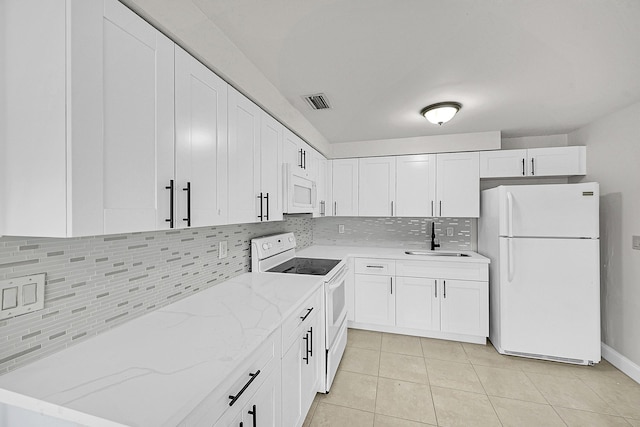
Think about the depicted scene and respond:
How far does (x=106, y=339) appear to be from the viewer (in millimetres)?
1109

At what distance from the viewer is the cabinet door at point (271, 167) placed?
191cm

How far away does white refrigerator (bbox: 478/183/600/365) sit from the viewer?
2.48 metres

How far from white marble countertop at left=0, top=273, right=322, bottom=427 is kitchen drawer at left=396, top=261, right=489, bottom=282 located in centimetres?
202

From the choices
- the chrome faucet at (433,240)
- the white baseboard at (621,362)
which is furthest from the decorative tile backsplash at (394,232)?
the white baseboard at (621,362)

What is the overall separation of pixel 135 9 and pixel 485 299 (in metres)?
3.47

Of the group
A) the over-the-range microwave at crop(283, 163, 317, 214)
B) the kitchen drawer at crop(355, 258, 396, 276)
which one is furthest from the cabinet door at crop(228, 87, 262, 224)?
the kitchen drawer at crop(355, 258, 396, 276)

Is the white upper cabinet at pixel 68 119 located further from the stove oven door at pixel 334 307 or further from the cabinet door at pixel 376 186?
the cabinet door at pixel 376 186

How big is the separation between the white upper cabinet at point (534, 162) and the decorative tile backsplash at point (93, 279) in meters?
3.11

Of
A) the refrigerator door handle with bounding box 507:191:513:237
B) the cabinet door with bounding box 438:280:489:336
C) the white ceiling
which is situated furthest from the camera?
the cabinet door with bounding box 438:280:489:336

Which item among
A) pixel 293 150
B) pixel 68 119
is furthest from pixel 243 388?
pixel 293 150

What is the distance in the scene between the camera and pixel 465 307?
9.77 feet

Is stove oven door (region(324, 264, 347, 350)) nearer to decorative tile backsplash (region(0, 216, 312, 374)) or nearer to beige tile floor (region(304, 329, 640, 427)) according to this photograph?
beige tile floor (region(304, 329, 640, 427))

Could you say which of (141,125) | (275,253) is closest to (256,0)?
(141,125)

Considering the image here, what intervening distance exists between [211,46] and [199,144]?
1.62 ft
